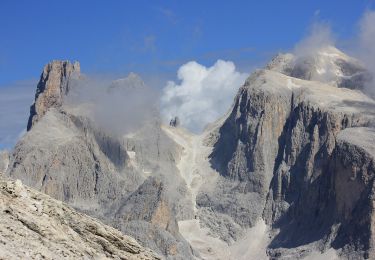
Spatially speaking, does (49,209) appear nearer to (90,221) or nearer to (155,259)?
(90,221)

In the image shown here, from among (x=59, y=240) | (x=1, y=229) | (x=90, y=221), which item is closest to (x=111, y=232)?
(x=90, y=221)

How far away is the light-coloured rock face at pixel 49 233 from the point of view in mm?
20656

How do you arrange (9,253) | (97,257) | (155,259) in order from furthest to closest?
(155,259) → (97,257) → (9,253)

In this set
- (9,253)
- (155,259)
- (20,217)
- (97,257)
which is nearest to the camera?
(9,253)

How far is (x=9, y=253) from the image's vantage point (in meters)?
19.6

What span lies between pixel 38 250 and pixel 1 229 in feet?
2.76

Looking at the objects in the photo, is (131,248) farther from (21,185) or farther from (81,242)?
(21,185)

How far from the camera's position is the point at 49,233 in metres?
21.7

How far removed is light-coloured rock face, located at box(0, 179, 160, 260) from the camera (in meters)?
20.7

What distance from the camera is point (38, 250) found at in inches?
813

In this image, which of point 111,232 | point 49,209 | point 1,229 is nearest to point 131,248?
point 111,232

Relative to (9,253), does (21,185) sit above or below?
above

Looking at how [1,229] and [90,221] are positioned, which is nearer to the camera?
[1,229]

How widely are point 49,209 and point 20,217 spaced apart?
1351 mm
